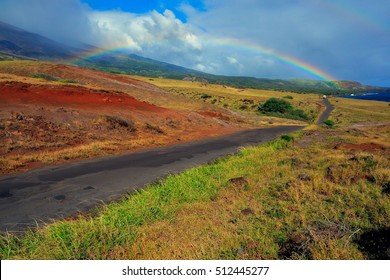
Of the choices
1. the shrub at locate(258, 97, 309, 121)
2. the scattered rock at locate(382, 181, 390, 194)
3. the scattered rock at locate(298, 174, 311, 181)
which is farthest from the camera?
the shrub at locate(258, 97, 309, 121)

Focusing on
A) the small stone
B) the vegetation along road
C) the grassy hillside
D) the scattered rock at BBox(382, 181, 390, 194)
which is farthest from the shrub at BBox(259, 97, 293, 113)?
the small stone

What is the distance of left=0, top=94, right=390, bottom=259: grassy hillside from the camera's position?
14.8 feet

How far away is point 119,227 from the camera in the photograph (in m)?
5.38

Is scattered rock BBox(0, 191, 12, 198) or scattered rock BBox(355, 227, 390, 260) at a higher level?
scattered rock BBox(355, 227, 390, 260)

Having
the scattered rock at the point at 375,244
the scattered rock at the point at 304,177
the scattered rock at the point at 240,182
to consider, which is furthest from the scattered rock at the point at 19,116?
the scattered rock at the point at 375,244

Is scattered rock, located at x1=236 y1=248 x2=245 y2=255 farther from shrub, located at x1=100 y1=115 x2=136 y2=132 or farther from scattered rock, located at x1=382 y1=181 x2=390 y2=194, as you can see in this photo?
shrub, located at x1=100 y1=115 x2=136 y2=132

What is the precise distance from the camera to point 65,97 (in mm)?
23656

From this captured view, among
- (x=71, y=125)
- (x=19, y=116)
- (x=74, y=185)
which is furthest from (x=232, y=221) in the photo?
(x=19, y=116)

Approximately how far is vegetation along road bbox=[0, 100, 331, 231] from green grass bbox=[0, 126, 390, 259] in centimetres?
93

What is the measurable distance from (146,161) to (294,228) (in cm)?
885

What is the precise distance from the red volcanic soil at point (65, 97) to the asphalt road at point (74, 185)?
11178 millimetres
